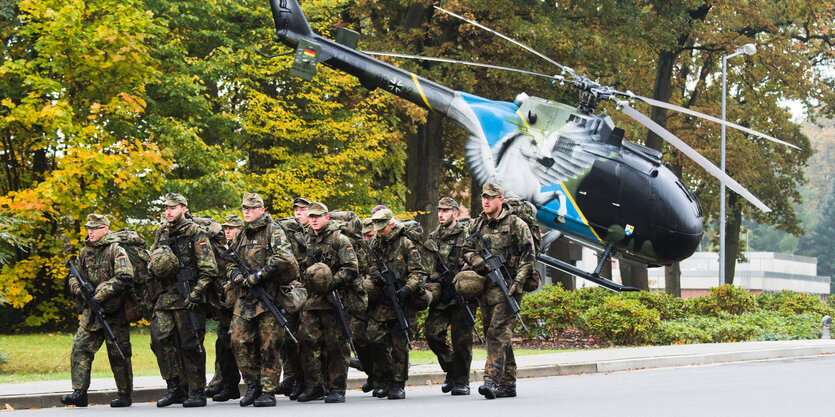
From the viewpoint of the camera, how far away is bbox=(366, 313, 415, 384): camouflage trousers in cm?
1058

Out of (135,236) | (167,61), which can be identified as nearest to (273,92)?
(167,61)

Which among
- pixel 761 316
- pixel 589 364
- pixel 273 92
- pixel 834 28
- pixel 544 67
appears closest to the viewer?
pixel 589 364

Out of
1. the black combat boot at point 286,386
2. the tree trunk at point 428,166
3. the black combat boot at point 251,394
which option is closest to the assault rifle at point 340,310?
the black combat boot at point 286,386

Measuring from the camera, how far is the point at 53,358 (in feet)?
55.6

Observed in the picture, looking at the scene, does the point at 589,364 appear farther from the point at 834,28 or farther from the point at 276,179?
the point at 834,28

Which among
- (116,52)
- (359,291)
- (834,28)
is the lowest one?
(359,291)

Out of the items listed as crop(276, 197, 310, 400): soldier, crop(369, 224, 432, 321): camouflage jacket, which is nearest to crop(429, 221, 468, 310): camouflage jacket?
crop(369, 224, 432, 321): camouflage jacket

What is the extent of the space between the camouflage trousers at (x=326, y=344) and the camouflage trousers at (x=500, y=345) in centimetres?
147

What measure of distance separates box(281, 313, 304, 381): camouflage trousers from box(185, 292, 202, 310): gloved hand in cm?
93

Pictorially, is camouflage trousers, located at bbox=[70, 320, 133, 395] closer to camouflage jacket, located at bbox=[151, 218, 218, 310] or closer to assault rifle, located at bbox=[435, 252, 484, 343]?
camouflage jacket, located at bbox=[151, 218, 218, 310]

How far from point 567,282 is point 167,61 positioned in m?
13.8

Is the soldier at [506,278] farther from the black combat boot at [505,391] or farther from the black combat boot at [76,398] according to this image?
the black combat boot at [76,398]

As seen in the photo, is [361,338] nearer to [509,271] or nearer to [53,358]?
[509,271]

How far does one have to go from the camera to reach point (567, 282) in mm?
30953
